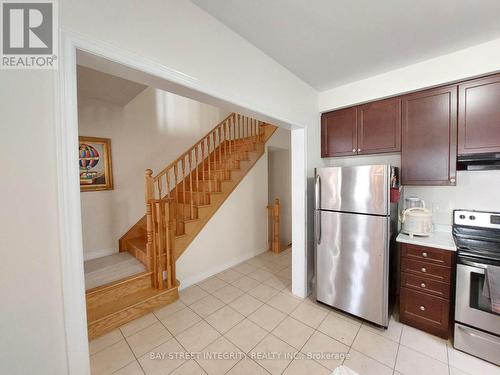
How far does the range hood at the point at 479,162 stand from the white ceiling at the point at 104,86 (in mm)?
3552

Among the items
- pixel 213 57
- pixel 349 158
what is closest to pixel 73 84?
pixel 213 57

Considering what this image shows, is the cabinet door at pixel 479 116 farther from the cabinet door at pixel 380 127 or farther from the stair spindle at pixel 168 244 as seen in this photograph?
the stair spindle at pixel 168 244

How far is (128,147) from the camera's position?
3.29 meters

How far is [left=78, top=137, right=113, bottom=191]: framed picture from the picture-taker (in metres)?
2.91

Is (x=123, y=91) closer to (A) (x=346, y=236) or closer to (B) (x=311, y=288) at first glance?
(A) (x=346, y=236)

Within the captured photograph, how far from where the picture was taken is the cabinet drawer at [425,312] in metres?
1.71

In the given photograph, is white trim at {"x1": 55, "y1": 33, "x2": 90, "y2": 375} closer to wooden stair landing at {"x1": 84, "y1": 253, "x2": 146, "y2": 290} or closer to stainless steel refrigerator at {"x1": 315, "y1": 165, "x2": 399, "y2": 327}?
wooden stair landing at {"x1": 84, "y1": 253, "x2": 146, "y2": 290}

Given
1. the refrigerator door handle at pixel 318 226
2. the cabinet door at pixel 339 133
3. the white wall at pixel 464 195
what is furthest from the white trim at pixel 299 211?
the white wall at pixel 464 195

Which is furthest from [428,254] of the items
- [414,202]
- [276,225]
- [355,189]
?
[276,225]

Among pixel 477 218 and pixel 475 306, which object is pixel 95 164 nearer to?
pixel 475 306

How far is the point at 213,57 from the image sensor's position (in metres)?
1.42

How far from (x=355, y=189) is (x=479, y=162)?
103 centimetres

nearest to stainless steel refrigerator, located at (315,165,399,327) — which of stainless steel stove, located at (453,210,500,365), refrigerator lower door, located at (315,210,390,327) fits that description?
refrigerator lower door, located at (315,210,390,327)

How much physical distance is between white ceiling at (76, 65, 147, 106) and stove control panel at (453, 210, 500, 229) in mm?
3872
